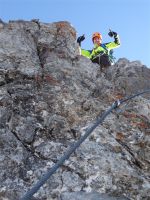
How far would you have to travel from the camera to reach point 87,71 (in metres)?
10.8

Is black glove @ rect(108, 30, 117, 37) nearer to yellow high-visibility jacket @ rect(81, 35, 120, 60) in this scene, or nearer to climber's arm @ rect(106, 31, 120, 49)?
climber's arm @ rect(106, 31, 120, 49)

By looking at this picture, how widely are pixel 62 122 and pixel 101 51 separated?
8.36 m

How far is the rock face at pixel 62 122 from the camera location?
6.77 m

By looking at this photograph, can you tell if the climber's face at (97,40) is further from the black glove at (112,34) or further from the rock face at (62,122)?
the rock face at (62,122)

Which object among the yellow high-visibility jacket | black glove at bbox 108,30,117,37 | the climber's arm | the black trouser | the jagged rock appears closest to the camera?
the jagged rock

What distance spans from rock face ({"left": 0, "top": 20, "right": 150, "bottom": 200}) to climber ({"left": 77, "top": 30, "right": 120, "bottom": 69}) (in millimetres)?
3713

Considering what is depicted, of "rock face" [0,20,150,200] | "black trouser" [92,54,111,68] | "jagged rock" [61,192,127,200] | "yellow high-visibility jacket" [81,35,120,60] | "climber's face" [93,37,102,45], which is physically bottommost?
"jagged rock" [61,192,127,200]

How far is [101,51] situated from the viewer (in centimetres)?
1612

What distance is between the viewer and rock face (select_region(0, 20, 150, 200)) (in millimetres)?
6766

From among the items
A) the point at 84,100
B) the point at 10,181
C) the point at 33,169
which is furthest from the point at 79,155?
the point at 84,100

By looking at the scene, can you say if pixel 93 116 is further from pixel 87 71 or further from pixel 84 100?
pixel 87 71

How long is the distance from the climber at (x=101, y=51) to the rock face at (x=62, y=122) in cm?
371

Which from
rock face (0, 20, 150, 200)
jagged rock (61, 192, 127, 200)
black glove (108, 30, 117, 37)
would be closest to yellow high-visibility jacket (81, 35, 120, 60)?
black glove (108, 30, 117, 37)

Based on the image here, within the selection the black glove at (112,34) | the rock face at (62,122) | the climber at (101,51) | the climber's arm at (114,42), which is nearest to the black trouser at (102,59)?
the climber at (101,51)
